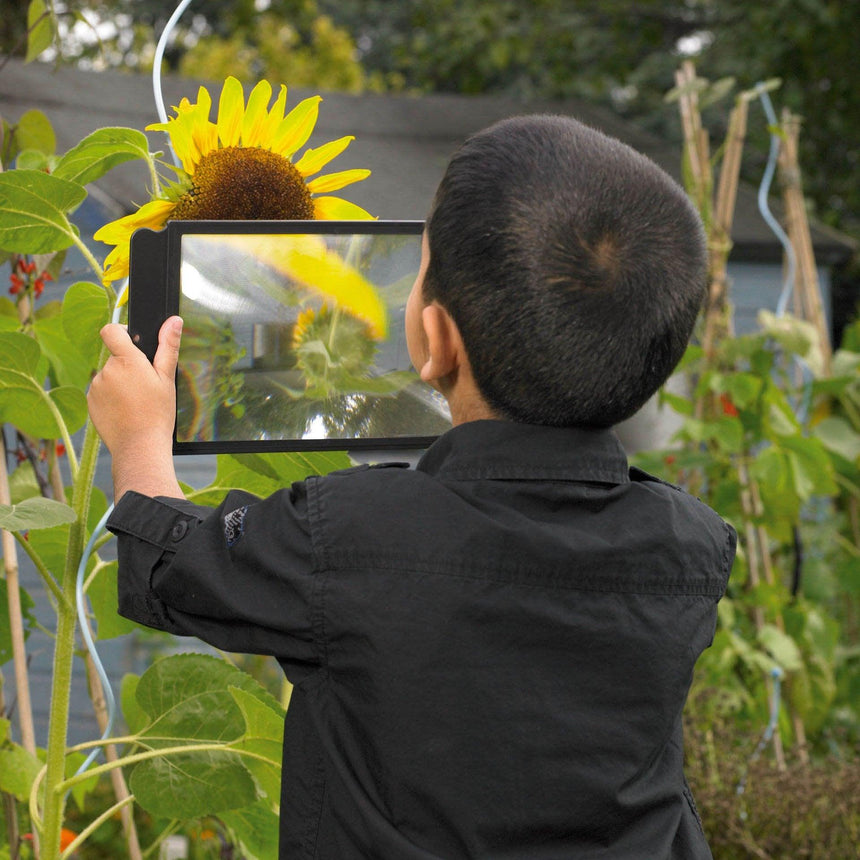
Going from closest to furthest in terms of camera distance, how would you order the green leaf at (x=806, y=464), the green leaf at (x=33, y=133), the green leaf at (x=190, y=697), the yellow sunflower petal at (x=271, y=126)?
1. the yellow sunflower petal at (x=271, y=126)
2. the green leaf at (x=190, y=697)
3. the green leaf at (x=33, y=133)
4. the green leaf at (x=806, y=464)

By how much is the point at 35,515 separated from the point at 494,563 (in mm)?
406

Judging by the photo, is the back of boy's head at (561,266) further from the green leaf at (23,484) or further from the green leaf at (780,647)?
the green leaf at (780,647)

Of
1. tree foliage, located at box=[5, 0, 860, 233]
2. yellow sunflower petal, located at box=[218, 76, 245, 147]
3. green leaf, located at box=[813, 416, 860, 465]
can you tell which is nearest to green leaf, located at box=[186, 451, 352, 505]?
yellow sunflower petal, located at box=[218, 76, 245, 147]

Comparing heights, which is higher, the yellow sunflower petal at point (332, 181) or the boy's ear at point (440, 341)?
the yellow sunflower petal at point (332, 181)

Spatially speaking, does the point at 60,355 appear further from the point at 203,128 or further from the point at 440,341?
the point at 440,341

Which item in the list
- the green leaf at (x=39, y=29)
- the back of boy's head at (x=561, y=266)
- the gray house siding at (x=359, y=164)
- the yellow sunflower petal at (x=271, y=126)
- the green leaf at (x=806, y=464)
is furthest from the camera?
the gray house siding at (x=359, y=164)

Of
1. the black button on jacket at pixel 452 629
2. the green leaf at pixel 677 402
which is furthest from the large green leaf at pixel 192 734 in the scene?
the green leaf at pixel 677 402

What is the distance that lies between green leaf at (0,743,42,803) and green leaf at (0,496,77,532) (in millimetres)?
451

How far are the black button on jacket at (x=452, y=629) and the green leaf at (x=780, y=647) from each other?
6.16 feet

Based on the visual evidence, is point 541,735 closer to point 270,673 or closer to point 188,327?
point 188,327

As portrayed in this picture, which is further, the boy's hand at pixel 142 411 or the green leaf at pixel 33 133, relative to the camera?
the green leaf at pixel 33 133

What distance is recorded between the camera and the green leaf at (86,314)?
111cm

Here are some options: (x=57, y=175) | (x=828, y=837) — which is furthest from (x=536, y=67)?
(x=57, y=175)

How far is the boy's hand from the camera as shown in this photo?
94 cm
